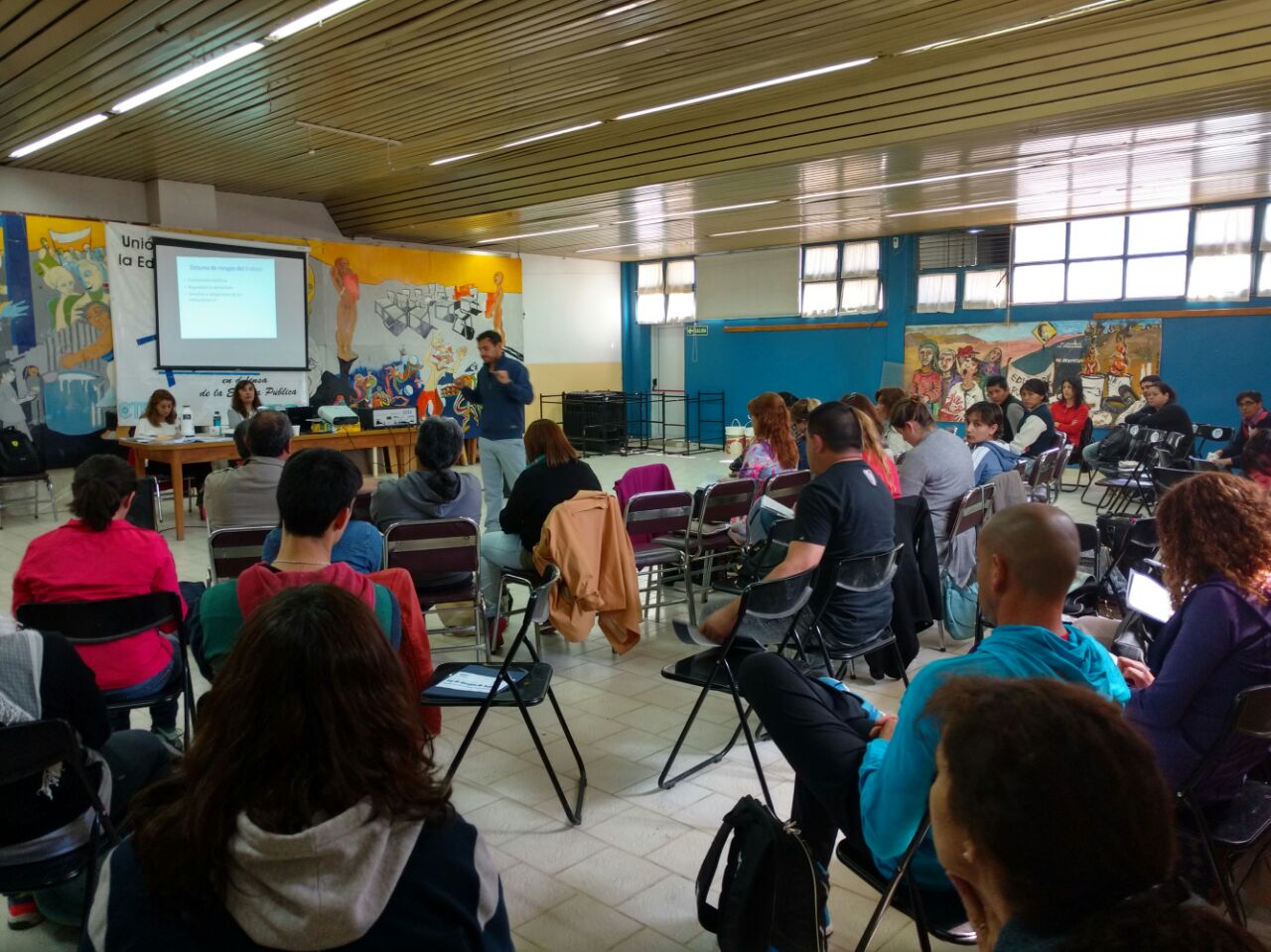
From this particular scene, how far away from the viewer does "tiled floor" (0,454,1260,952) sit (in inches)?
90.7

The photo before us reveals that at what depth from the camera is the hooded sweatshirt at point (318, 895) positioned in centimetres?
101

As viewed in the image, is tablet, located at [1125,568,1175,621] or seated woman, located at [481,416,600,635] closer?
tablet, located at [1125,568,1175,621]

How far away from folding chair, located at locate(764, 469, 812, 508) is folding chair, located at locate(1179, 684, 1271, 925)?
2827 millimetres

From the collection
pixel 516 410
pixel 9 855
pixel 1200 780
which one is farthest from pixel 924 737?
pixel 516 410

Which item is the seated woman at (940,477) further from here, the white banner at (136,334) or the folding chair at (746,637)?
the white banner at (136,334)

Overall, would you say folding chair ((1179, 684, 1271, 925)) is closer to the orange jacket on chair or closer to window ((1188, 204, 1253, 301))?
the orange jacket on chair

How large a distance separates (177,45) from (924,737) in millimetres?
6633

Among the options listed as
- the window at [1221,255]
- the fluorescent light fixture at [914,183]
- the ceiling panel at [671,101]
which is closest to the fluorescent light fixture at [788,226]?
the ceiling panel at [671,101]

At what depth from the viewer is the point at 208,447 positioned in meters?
7.68

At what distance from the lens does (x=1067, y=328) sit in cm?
1231

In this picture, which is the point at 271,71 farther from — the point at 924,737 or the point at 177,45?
the point at 924,737

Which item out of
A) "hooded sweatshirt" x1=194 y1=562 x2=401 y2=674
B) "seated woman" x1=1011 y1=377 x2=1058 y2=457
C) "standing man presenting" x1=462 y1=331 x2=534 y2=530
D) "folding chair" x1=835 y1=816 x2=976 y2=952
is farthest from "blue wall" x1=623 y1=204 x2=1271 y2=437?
"hooded sweatshirt" x1=194 y1=562 x2=401 y2=674

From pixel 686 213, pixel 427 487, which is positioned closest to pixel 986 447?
pixel 427 487

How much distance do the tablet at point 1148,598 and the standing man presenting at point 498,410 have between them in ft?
15.8
